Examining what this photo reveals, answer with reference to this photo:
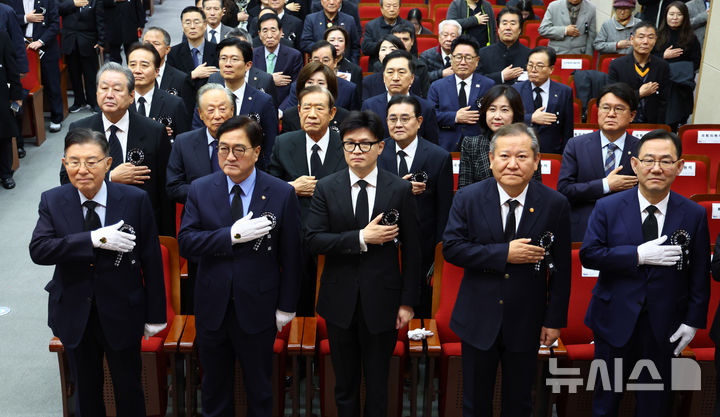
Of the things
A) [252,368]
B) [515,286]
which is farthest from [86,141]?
[515,286]

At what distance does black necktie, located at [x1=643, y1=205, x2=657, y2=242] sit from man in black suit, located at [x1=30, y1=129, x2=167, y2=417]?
2.06 meters

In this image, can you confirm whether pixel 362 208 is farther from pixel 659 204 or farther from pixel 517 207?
pixel 659 204

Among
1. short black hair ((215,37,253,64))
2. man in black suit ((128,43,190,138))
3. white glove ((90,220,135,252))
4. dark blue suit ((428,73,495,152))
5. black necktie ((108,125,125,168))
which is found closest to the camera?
white glove ((90,220,135,252))

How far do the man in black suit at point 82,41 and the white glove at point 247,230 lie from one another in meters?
5.50

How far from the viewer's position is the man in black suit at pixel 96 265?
294 centimetres

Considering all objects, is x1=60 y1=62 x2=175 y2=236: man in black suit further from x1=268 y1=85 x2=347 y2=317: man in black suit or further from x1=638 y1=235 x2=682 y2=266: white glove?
x1=638 y1=235 x2=682 y2=266: white glove

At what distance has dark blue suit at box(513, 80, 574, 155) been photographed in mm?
5031

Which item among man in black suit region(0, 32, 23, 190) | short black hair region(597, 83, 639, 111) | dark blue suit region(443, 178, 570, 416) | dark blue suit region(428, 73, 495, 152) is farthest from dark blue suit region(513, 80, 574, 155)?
man in black suit region(0, 32, 23, 190)

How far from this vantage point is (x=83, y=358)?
121 inches

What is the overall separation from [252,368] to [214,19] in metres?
4.10

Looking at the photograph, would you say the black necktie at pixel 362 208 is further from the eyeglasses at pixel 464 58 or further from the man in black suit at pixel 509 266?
the eyeglasses at pixel 464 58

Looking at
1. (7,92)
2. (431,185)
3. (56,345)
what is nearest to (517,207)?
(431,185)

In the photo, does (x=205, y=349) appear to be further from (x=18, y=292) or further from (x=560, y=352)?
(x=18, y=292)

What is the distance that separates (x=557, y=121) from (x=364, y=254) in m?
2.50
